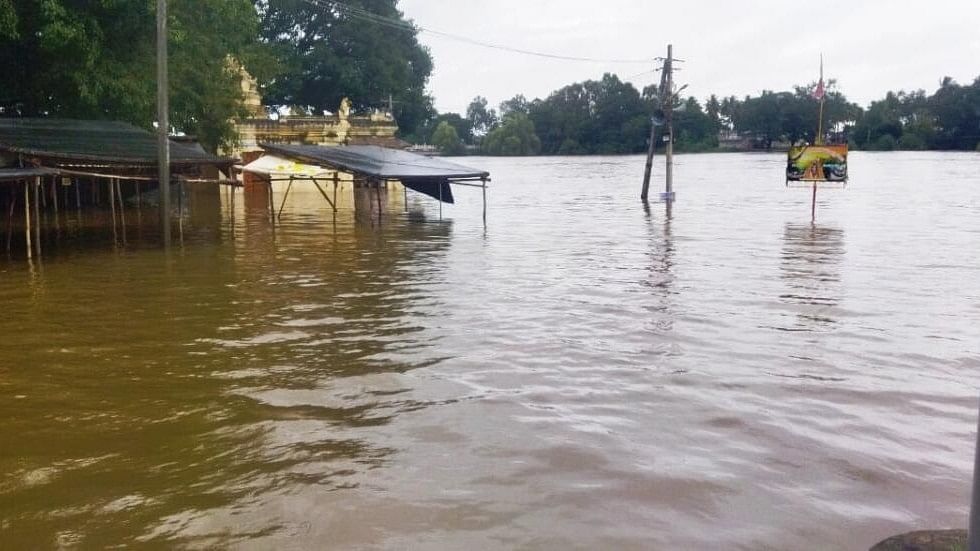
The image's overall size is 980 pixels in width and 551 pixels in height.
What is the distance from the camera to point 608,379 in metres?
7.77

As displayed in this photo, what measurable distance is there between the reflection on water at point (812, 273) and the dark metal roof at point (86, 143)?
12.4 m

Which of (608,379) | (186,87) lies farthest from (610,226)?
(608,379)

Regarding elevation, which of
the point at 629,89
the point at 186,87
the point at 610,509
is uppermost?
the point at 629,89

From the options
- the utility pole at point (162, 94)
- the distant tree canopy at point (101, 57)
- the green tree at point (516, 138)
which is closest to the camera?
the utility pole at point (162, 94)

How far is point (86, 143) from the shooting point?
17391mm

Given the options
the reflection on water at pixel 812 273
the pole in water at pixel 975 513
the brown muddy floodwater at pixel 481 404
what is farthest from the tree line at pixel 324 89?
the pole in water at pixel 975 513

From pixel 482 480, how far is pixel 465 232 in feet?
58.1

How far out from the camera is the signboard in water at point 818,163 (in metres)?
24.9

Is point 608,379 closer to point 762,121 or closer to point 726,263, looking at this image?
point 726,263

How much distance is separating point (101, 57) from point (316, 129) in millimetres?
30593

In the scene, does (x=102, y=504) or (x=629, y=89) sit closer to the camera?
(x=102, y=504)

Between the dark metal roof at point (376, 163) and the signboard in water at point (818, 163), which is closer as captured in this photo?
the dark metal roof at point (376, 163)

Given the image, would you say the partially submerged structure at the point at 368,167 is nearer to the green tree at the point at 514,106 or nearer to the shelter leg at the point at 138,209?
the shelter leg at the point at 138,209

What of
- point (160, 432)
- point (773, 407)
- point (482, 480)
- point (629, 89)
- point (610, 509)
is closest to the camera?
point (610, 509)
